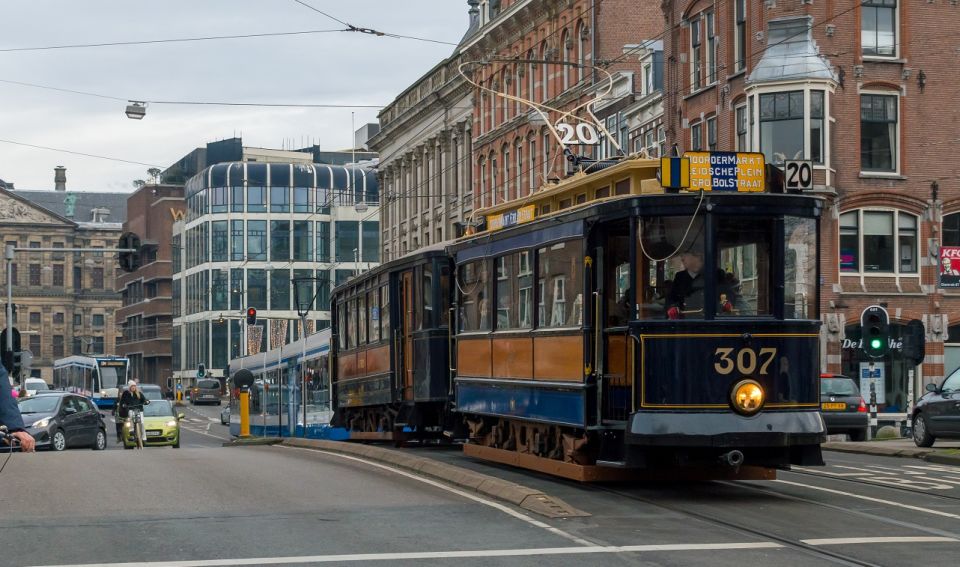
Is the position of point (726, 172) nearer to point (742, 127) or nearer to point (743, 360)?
point (743, 360)

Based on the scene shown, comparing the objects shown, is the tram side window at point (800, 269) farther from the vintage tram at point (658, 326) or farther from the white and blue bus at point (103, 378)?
the white and blue bus at point (103, 378)

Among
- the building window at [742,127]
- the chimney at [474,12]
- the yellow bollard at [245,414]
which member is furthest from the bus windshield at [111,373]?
the building window at [742,127]

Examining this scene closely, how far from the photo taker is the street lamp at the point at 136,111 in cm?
3956

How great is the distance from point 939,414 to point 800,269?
1184 centimetres

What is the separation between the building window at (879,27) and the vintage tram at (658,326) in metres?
25.4

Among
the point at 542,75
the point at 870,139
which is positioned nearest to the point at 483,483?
the point at 870,139

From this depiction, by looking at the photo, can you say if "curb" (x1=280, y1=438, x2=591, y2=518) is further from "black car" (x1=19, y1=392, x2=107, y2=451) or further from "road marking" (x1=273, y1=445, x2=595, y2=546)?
"black car" (x1=19, y1=392, x2=107, y2=451)

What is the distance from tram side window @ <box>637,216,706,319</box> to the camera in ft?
48.1

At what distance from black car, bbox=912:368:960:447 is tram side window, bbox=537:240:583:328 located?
1091 cm

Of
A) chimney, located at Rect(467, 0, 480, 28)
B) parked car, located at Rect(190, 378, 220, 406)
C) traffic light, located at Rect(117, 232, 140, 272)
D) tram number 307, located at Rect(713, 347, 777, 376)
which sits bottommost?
parked car, located at Rect(190, 378, 220, 406)

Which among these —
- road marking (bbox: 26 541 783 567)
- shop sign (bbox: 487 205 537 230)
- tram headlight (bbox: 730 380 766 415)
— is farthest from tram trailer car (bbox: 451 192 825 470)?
road marking (bbox: 26 541 783 567)

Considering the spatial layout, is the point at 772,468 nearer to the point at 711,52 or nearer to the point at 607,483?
the point at 607,483

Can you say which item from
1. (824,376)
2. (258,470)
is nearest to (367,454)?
(258,470)

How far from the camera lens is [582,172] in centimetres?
1764
